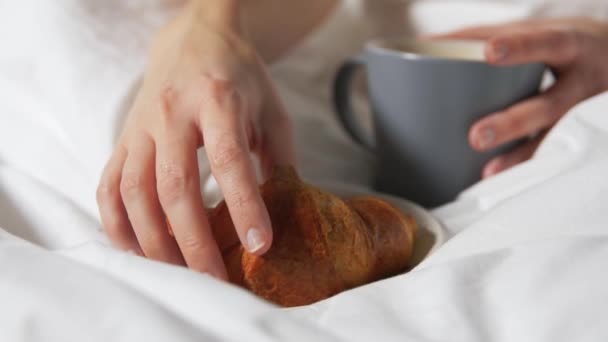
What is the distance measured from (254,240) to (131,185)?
0.11m

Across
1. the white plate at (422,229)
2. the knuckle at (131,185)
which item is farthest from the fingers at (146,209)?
the white plate at (422,229)

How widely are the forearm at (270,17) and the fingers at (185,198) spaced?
18 cm

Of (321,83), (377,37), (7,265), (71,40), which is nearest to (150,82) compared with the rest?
(71,40)

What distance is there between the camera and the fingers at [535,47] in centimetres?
59

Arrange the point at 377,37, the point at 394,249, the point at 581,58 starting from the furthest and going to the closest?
the point at 377,37 → the point at 581,58 → the point at 394,249

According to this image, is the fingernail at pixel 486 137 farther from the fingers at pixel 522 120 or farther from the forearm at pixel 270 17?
the forearm at pixel 270 17

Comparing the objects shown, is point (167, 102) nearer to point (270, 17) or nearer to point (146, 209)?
point (146, 209)

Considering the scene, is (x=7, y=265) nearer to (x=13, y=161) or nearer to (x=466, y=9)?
(x=13, y=161)

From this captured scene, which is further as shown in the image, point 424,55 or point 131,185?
point 424,55

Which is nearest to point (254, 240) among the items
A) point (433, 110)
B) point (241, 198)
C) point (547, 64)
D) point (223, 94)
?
point (241, 198)

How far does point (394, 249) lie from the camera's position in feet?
1.44

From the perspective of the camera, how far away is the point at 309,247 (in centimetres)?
39

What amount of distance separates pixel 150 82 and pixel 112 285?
234 mm

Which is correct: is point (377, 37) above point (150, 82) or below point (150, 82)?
below
